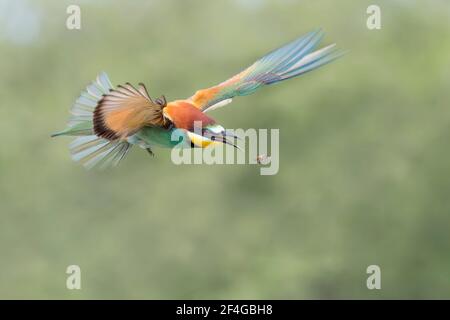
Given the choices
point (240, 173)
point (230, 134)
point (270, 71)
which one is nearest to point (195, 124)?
point (230, 134)

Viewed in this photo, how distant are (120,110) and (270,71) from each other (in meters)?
0.32

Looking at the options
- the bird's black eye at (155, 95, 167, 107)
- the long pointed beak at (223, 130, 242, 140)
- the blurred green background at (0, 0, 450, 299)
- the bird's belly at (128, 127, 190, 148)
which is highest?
the blurred green background at (0, 0, 450, 299)

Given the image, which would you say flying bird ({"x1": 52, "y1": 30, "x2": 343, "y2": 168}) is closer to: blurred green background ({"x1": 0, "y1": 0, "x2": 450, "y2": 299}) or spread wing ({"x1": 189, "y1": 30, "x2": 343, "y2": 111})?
spread wing ({"x1": 189, "y1": 30, "x2": 343, "y2": 111})

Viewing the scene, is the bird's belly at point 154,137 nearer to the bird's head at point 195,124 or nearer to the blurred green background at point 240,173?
the bird's head at point 195,124

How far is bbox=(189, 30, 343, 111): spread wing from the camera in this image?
1064mm

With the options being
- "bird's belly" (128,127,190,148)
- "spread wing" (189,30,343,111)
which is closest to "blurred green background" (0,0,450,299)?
"spread wing" (189,30,343,111)

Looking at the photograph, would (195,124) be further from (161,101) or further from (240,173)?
(240,173)

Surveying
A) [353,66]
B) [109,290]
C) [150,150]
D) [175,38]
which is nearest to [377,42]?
[353,66]

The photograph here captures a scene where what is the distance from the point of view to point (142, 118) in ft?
3.09

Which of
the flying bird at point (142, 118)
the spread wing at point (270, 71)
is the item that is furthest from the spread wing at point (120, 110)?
the spread wing at point (270, 71)

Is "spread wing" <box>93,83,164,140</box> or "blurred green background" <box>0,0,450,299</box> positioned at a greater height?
"blurred green background" <box>0,0,450,299</box>
